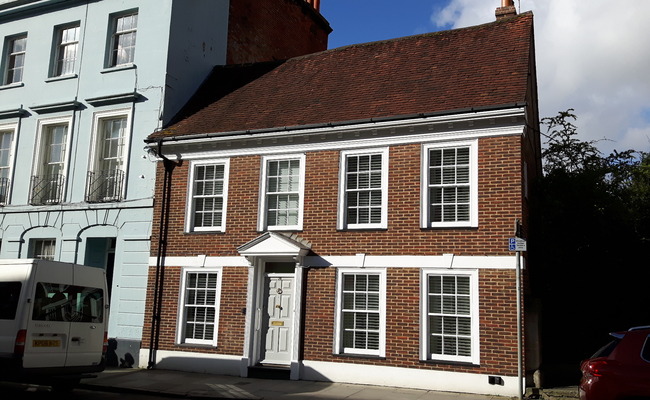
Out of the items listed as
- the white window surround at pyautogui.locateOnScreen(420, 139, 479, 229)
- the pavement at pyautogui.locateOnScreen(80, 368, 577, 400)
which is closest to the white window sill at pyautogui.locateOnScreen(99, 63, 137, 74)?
the pavement at pyautogui.locateOnScreen(80, 368, 577, 400)

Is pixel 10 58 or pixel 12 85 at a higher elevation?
pixel 10 58

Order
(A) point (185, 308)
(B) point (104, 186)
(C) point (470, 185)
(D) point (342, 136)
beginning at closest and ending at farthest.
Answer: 1. (C) point (470, 185)
2. (D) point (342, 136)
3. (A) point (185, 308)
4. (B) point (104, 186)

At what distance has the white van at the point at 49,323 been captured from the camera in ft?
33.1

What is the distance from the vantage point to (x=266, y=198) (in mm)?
14656

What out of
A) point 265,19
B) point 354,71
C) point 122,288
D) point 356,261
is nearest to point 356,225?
point 356,261

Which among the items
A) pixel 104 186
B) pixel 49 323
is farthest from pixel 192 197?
pixel 49 323

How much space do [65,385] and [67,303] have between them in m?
1.66

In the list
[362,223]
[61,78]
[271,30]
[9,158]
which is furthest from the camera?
[271,30]

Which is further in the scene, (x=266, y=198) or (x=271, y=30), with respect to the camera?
(x=271, y=30)

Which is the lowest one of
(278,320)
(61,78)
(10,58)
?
(278,320)

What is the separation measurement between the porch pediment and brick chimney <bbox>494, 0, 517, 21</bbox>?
8347 millimetres

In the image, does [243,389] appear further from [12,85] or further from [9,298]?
[12,85]

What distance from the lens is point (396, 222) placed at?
13.1 metres

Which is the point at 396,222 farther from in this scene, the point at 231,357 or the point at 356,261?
the point at 231,357
